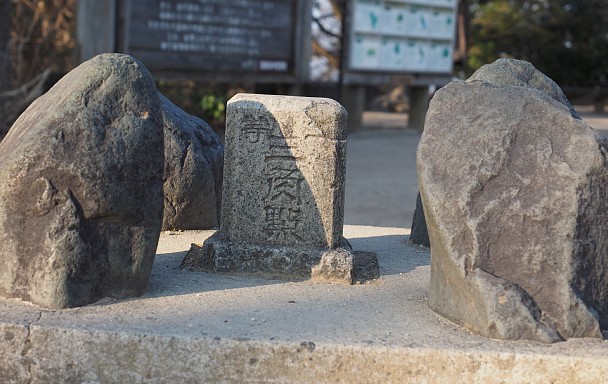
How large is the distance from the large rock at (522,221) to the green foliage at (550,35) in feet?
63.3

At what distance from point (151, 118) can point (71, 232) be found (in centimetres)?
61

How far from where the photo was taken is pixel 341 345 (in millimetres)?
3385

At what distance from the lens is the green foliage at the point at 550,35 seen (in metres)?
22.6

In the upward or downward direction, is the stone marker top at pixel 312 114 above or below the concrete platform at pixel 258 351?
above

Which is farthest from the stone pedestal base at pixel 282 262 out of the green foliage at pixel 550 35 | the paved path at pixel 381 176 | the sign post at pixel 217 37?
the green foliage at pixel 550 35

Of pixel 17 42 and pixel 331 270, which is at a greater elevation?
pixel 17 42

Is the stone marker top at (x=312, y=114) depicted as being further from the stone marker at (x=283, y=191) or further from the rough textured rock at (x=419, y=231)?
the rough textured rock at (x=419, y=231)

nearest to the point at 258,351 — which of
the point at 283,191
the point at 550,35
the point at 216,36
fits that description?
the point at 283,191

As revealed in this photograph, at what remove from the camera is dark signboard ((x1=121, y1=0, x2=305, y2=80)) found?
1027 centimetres

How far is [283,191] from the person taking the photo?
451cm

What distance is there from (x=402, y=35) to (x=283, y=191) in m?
9.94

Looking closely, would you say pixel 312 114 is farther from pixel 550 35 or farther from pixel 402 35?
pixel 550 35

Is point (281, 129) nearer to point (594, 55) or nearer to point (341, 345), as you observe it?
point (341, 345)

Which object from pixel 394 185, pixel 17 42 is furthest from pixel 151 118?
pixel 17 42
